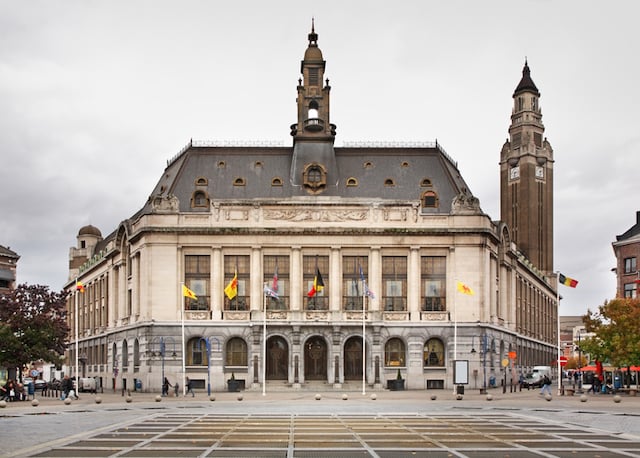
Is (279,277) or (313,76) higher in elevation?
(313,76)

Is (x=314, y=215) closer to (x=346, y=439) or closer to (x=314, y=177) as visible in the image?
(x=314, y=177)

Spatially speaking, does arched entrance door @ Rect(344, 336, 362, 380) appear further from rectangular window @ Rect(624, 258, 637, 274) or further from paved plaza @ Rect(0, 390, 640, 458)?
rectangular window @ Rect(624, 258, 637, 274)

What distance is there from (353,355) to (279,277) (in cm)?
1042

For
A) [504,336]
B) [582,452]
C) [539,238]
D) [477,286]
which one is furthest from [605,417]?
[539,238]

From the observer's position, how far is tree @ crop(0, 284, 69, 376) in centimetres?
8875

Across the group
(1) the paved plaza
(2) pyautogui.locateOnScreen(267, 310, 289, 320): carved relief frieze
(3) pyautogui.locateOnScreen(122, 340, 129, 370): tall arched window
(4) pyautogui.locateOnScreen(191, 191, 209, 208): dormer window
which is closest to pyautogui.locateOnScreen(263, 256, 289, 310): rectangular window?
(2) pyautogui.locateOnScreen(267, 310, 289, 320): carved relief frieze

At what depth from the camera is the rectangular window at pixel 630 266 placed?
120688mm

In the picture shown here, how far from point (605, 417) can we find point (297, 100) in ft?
214

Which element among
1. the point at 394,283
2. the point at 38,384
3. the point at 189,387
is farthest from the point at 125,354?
the point at 394,283

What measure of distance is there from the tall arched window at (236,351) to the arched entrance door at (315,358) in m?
5.94

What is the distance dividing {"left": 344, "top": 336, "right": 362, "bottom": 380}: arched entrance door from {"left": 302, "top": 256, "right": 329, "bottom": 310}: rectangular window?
413 cm

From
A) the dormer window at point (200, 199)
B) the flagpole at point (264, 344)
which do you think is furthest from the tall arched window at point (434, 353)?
the dormer window at point (200, 199)

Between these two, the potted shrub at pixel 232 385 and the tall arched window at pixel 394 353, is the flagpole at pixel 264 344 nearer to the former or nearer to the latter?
the potted shrub at pixel 232 385

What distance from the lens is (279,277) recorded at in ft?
324
